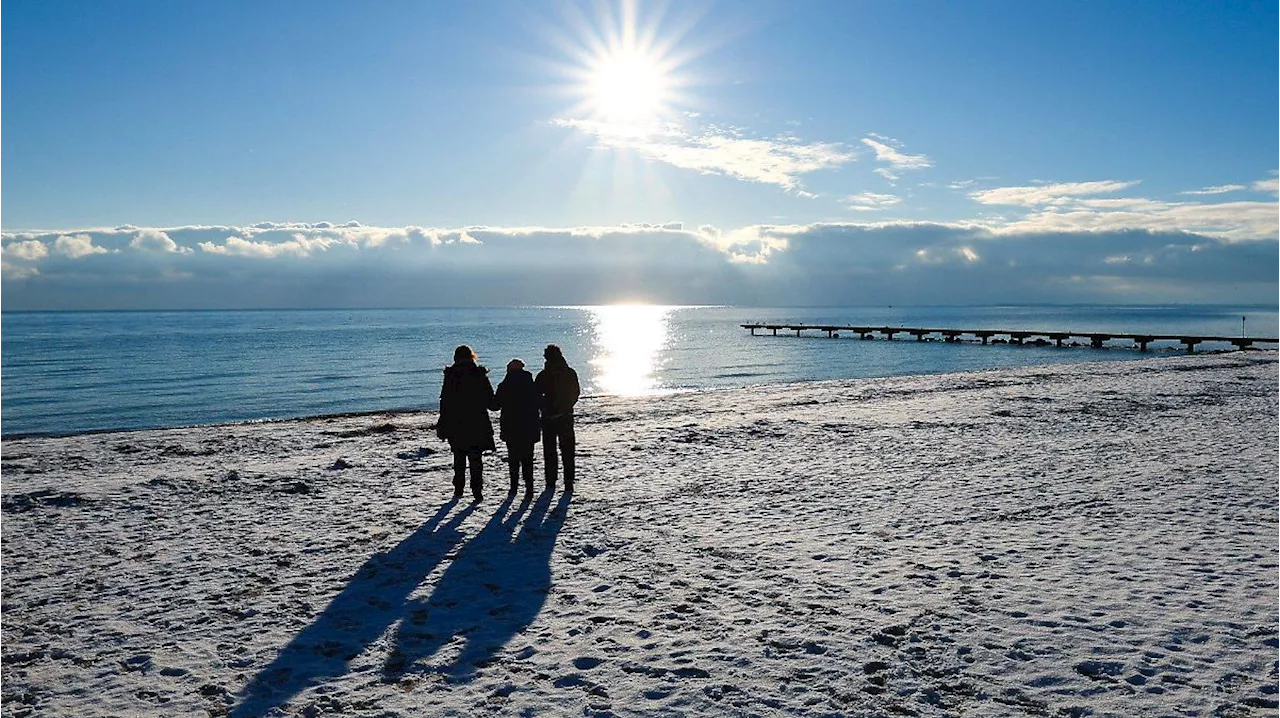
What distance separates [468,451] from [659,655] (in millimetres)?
5011

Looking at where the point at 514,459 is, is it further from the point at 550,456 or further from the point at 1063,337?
the point at 1063,337

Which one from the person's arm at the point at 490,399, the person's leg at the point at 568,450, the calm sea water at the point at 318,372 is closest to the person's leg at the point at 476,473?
the person's arm at the point at 490,399

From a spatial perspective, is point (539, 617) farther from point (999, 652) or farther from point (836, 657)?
point (999, 652)

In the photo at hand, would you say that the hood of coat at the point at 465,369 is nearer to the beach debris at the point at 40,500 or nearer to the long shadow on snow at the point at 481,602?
the long shadow on snow at the point at 481,602

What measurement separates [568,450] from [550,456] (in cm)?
27

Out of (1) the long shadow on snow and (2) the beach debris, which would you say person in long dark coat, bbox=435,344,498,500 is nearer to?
(1) the long shadow on snow

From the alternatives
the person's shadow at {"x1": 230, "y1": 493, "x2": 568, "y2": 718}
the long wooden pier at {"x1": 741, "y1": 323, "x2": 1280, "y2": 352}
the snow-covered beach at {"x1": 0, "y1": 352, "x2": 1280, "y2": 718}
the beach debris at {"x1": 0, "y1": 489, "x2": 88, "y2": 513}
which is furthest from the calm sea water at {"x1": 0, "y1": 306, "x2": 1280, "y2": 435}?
the person's shadow at {"x1": 230, "y1": 493, "x2": 568, "y2": 718}

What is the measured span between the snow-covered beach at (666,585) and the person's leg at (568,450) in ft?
1.02

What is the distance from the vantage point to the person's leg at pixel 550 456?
10.4 meters

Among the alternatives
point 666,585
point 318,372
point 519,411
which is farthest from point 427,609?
point 318,372

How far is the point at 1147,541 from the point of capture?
8039mm

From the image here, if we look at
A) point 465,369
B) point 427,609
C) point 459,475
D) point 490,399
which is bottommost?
point 427,609

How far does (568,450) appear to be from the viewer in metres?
10.7

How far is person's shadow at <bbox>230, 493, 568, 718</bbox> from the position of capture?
5355 mm
